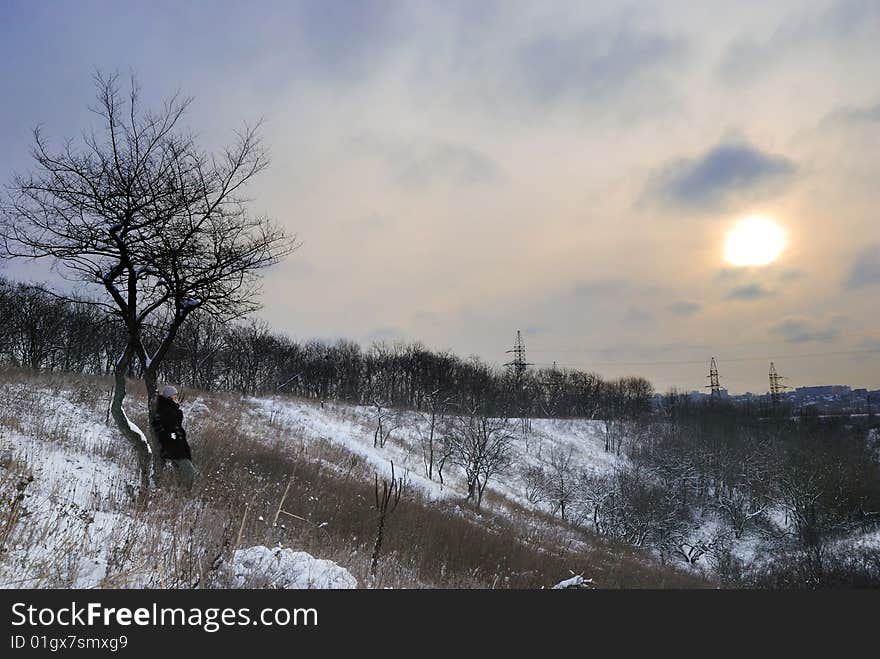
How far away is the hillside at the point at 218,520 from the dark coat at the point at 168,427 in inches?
23.6

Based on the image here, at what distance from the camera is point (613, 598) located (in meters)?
4.39

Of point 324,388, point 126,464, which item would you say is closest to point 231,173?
point 126,464

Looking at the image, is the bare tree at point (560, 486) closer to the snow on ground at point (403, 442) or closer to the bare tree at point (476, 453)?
the snow on ground at point (403, 442)

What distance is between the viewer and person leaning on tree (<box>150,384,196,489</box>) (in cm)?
805

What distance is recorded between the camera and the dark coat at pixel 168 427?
8031 millimetres

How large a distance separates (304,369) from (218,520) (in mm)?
56516

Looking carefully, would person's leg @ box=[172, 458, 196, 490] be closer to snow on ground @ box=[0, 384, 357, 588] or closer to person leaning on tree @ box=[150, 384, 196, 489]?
person leaning on tree @ box=[150, 384, 196, 489]

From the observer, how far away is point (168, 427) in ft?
26.6

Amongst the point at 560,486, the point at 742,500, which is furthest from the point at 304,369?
the point at 742,500

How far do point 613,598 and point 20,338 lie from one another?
145 feet

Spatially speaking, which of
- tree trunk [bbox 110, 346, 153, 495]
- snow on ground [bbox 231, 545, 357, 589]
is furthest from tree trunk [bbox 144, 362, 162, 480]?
snow on ground [bbox 231, 545, 357, 589]

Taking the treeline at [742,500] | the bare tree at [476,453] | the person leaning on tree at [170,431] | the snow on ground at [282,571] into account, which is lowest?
the treeline at [742,500]

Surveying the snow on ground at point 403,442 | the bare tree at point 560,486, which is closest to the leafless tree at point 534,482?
the bare tree at point 560,486

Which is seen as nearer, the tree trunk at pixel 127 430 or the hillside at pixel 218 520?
the hillside at pixel 218 520
